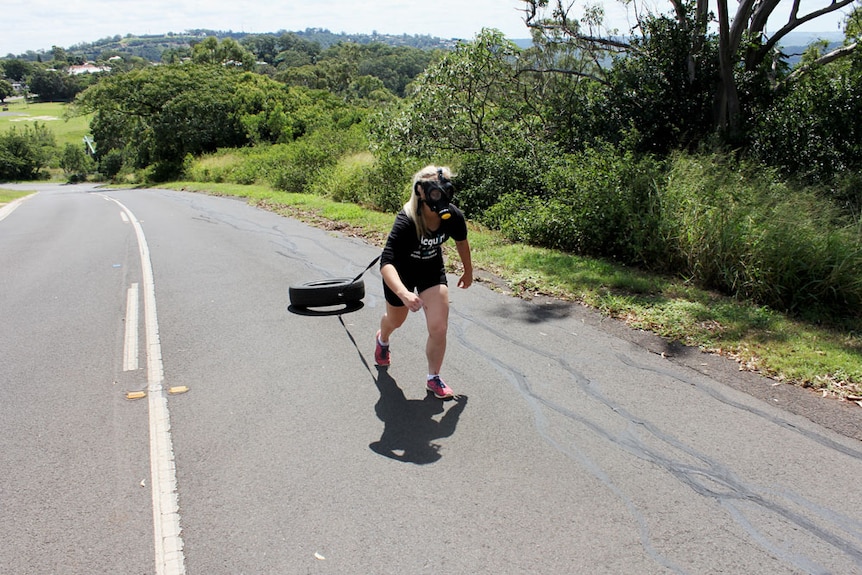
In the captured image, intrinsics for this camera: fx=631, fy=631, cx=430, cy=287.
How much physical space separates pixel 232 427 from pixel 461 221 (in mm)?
2261

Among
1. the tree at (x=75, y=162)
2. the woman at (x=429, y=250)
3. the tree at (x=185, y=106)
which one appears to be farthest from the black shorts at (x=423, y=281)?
the tree at (x=75, y=162)

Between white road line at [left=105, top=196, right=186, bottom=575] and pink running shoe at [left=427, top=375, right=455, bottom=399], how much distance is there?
75.9 inches

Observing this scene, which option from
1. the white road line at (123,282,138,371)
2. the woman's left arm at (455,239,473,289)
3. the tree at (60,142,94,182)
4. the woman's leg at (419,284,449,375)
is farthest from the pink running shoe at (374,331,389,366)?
the tree at (60,142,94,182)

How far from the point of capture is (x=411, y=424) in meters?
4.55

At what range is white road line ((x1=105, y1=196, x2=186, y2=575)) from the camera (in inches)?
125

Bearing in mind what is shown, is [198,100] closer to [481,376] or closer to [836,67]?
[836,67]

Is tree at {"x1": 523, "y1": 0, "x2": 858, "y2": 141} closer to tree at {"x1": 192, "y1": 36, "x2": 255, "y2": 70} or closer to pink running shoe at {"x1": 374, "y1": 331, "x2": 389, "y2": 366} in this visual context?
pink running shoe at {"x1": 374, "y1": 331, "x2": 389, "y2": 366}

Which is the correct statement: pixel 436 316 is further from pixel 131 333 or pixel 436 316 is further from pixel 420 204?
pixel 131 333

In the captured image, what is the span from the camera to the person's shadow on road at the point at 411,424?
4.17 meters

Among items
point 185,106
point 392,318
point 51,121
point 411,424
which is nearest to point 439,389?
point 411,424

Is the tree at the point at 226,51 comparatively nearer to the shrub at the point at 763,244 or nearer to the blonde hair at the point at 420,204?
the shrub at the point at 763,244

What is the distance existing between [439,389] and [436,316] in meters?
0.62

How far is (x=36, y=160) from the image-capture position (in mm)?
82750

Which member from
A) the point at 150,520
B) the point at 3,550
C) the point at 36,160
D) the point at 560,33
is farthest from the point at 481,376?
the point at 36,160
